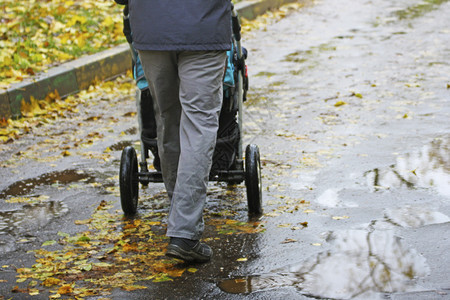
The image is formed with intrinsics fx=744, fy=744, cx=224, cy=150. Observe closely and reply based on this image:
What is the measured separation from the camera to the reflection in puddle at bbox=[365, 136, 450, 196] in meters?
4.98

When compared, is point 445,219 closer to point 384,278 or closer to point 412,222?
point 412,222

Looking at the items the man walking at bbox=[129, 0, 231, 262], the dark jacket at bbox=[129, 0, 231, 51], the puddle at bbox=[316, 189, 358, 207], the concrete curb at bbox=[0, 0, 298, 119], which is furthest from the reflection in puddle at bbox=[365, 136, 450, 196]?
the concrete curb at bbox=[0, 0, 298, 119]

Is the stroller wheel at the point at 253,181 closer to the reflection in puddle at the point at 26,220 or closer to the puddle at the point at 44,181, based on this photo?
the reflection in puddle at the point at 26,220

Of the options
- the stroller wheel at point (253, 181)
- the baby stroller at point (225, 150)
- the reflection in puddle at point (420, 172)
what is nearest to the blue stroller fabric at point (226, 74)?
the baby stroller at point (225, 150)

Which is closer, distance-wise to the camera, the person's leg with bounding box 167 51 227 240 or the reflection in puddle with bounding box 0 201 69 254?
the person's leg with bounding box 167 51 227 240

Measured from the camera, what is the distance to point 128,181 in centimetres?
449

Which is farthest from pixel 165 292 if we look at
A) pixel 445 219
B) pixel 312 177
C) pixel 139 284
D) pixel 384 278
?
pixel 312 177

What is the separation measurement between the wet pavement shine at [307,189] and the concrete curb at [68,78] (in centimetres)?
50

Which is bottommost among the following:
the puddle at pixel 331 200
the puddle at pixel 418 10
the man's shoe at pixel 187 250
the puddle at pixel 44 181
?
the puddle at pixel 418 10

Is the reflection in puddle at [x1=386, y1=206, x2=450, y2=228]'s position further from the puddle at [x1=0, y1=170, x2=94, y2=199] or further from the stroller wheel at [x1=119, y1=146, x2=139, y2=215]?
the puddle at [x1=0, y1=170, x2=94, y2=199]

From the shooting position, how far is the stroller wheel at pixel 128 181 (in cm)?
448

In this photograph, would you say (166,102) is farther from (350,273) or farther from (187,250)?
(350,273)

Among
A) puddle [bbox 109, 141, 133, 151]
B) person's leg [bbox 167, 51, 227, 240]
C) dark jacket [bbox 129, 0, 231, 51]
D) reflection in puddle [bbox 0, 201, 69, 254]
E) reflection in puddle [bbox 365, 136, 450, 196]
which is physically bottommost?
reflection in puddle [bbox 365, 136, 450, 196]

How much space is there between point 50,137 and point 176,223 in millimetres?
3434
